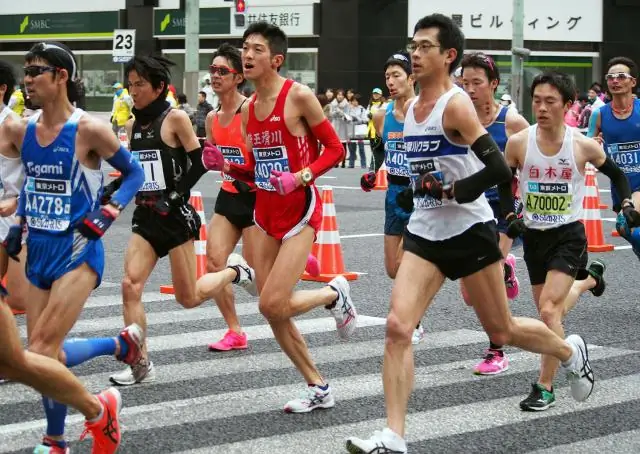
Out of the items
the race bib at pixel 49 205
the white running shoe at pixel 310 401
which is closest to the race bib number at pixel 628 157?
the white running shoe at pixel 310 401

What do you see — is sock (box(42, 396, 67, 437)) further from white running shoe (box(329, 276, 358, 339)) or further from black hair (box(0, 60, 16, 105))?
black hair (box(0, 60, 16, 105))

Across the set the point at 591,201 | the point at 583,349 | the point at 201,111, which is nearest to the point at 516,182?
the point at 583,349

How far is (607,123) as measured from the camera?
11.4m

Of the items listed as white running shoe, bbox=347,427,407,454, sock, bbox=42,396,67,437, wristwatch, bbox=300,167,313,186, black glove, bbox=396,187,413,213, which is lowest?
white running shoe, bbox=347,427,407,454

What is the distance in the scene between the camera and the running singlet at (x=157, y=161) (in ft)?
26.6

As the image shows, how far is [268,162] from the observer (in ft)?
24.1

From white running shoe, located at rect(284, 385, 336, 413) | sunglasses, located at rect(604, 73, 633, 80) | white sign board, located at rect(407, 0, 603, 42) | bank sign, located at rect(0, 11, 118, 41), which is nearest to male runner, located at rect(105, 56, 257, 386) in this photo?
white running shoe, located at rect(284, 385, 336, 413)

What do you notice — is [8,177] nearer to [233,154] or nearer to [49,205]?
[233,154]

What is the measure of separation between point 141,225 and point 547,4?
1608 inches

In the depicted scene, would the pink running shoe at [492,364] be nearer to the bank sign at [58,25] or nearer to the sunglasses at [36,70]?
the sunglasses at [36,70]

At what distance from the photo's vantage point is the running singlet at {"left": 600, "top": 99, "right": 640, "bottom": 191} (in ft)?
36.9

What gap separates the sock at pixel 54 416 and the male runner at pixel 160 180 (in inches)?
82.2

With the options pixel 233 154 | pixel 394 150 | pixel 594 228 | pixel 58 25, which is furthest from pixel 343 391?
pixel 58 25

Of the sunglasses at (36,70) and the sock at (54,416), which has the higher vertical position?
the sunglasses at (36,70)
